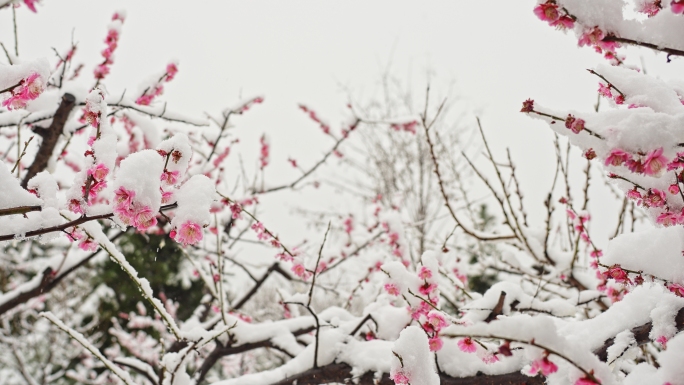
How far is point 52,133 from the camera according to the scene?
9.68ft

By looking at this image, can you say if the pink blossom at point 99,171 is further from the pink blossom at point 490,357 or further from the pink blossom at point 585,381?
the pink blossom at point 490,357

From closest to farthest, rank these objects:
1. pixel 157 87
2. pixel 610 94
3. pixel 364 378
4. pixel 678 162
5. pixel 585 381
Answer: pixel 585 381
pixel 678 162
pixel 610 94
pixel 364 378
pixel 157 87

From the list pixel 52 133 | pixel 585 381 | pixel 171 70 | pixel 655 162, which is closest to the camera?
pixel 585 381

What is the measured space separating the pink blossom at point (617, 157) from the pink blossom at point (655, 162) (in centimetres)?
5

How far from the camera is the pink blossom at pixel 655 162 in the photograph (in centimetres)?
99

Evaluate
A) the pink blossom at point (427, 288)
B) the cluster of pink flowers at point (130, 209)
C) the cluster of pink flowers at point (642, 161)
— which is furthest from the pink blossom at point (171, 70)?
the cluster of pink flowers at point (642, 161)

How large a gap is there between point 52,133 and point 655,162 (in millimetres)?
3543

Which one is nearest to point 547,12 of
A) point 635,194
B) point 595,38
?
point 595,38

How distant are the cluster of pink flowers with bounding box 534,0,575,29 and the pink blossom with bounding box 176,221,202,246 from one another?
1.20m

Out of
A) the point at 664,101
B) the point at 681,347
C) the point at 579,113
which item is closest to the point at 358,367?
the point at 681,347

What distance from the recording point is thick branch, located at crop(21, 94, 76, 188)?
9.48 feet

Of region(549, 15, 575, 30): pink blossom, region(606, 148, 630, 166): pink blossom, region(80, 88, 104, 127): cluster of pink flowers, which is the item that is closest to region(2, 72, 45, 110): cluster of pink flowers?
region(80, 88, 104, 127): cluster of pink flowers

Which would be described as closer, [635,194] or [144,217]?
[144,217]

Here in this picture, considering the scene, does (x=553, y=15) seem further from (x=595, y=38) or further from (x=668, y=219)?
(x=668, y=219)
